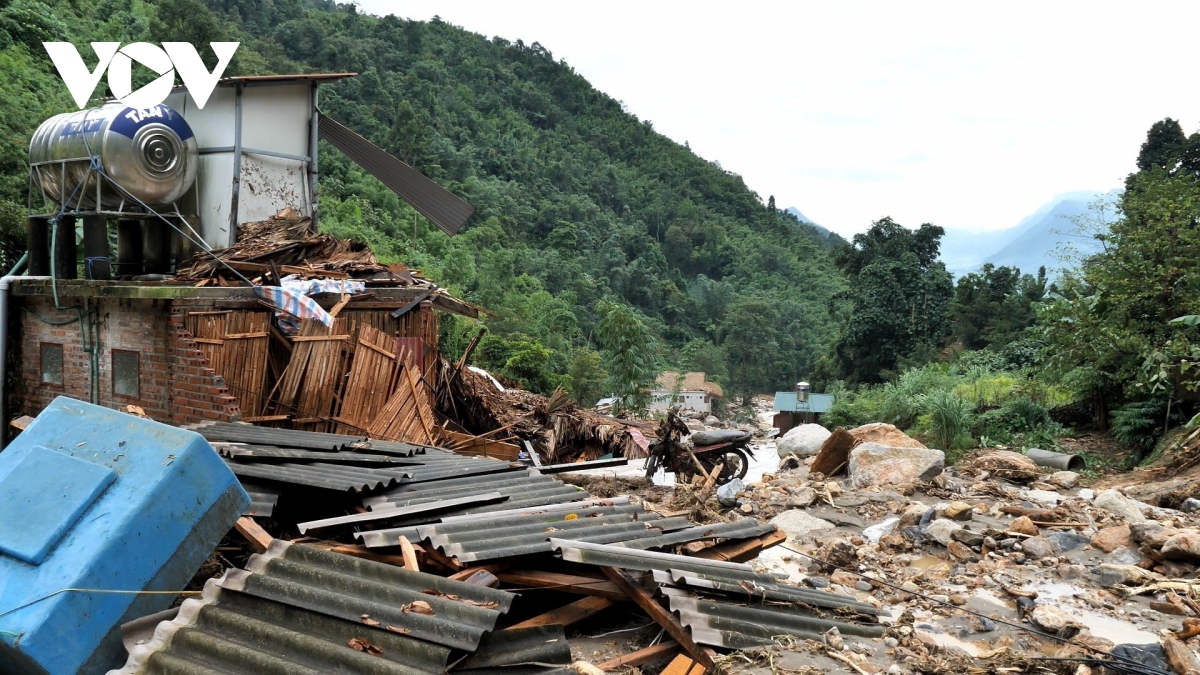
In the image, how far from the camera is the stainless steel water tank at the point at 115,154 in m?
8.91

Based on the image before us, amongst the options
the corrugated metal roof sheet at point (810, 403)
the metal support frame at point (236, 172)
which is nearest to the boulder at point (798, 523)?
the metal support frame at point (236, 172)

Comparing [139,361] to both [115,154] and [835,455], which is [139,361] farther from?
[835,455]

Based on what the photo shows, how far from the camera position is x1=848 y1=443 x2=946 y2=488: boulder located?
10.2 m

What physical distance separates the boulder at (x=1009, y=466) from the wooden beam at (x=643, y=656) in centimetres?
876

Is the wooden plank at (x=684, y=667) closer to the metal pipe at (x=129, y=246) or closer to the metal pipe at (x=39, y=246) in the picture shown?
the metal pipe at (x=129, y=246)

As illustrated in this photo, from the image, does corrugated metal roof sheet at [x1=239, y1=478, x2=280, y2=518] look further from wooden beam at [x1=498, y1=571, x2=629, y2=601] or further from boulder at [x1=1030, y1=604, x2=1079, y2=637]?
boulder at [x1=1030, y1=604, x2=1079, y2=637]

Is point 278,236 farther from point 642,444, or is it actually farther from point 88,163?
point 642,444

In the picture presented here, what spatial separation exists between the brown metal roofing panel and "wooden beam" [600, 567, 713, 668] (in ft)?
28.0

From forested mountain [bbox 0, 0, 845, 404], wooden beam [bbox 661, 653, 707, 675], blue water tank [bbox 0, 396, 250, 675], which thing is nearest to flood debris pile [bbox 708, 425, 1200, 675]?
wooden beam [bbox 661, 653, 707, 675]

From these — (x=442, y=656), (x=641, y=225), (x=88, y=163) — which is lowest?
(x=442, y=656)

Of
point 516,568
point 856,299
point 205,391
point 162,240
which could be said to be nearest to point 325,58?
point 856,299

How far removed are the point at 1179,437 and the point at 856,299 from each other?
23146 millimetres

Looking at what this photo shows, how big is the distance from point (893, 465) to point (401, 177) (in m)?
7.71

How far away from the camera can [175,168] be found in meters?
9.42
